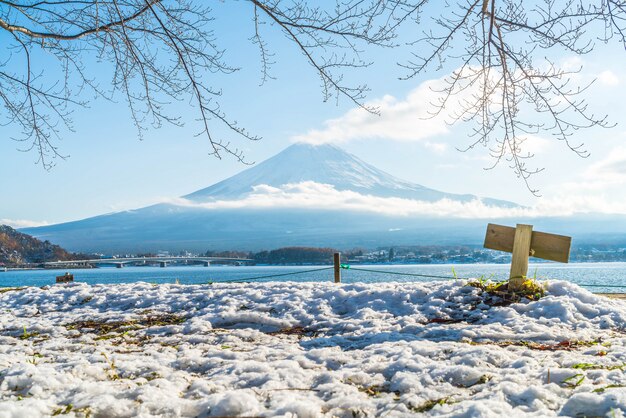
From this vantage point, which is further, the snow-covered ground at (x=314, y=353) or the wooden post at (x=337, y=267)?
the wooden post at (x=337, y=267)

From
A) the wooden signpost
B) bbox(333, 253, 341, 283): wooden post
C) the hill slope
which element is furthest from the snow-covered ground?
the hill slope

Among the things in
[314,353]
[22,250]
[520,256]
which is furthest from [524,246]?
[22,250]

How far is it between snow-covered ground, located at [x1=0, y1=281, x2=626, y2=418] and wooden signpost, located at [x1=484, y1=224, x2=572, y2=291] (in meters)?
0.39

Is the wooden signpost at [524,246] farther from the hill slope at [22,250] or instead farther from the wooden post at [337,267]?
the hill slope at [22,250]

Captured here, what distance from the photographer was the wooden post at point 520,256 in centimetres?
614

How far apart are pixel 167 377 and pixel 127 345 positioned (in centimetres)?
157

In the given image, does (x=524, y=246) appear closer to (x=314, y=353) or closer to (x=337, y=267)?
(x=314, y=353)

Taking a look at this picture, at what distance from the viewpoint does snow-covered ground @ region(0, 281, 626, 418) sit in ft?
8.81

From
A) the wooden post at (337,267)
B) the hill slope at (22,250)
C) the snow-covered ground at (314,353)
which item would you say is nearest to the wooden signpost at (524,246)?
the snow-covered ground at (314,353)

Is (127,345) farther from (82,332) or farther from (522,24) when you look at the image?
(522,24)

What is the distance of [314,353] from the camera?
3807mm

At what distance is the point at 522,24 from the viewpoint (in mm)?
6266

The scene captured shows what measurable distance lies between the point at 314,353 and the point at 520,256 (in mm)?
3788

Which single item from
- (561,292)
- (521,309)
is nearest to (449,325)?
(521,309)
